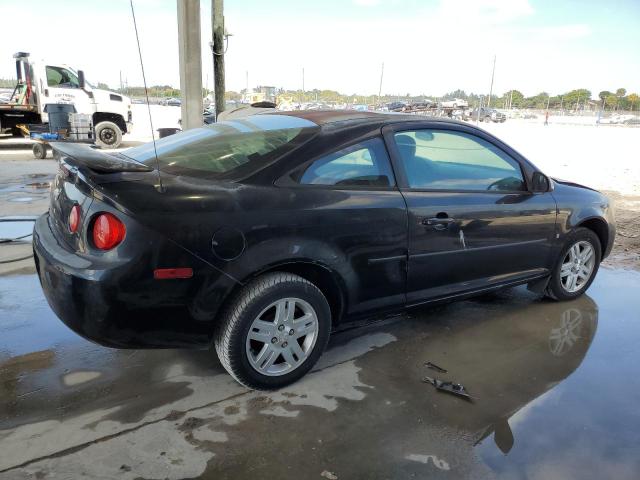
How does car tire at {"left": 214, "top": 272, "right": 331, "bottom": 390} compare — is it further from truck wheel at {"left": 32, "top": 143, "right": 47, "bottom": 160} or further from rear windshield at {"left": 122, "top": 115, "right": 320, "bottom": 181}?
truck wheel at {"left": 32, "top": 143, "right": 47, "bottom": 160}

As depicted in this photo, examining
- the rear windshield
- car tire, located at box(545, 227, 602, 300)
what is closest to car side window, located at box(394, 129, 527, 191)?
the rear windshield

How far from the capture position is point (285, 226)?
9.13 feet

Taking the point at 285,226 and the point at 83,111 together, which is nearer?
the point at 285,226

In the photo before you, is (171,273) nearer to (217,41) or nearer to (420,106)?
(217,41)

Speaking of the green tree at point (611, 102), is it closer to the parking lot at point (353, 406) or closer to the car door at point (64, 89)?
the car door at point (64, 89)

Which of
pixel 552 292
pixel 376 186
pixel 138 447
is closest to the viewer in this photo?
pixel 138 447

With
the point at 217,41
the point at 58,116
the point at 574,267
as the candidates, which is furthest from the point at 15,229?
the point at 58,116

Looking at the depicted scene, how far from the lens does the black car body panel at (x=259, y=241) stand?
8.20 ft

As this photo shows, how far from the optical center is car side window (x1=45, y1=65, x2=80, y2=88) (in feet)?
50.0

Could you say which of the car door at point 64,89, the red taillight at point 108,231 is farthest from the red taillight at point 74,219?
the car door at point 64,89

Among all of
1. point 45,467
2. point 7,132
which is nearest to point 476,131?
point 45,467

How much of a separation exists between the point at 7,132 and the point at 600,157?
699 inches

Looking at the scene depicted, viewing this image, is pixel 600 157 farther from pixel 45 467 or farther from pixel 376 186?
pixel 45 467

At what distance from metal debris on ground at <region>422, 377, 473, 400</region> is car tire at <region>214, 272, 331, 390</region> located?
2.27 feet
